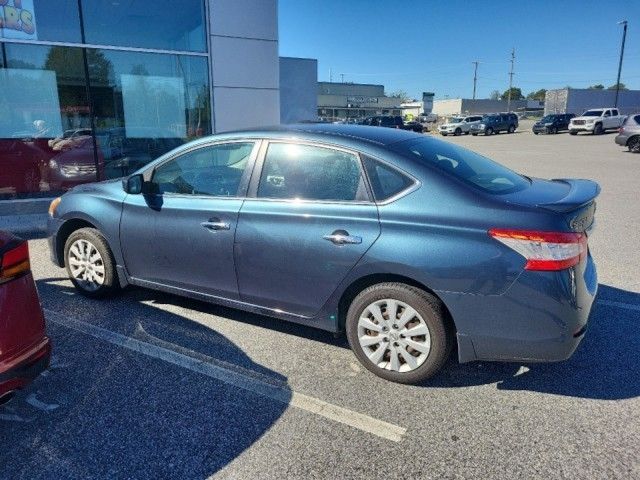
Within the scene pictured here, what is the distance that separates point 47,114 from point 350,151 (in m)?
8.26

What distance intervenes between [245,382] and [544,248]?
2.00 m

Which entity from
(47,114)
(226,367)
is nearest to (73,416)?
(226,367)

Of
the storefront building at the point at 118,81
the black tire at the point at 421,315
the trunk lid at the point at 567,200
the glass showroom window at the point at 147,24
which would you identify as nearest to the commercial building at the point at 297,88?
the storefront building at the point at 118,81

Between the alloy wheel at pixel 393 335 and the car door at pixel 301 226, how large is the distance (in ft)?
1.08

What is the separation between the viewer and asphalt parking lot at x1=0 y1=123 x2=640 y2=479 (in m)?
2.45

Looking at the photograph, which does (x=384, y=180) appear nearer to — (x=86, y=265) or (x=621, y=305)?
(x=621, y=305)

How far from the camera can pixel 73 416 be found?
282 cm

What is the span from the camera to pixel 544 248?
2.71m

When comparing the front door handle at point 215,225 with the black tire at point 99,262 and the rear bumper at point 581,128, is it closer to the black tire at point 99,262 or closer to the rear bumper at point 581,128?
the black tire at point 99,262

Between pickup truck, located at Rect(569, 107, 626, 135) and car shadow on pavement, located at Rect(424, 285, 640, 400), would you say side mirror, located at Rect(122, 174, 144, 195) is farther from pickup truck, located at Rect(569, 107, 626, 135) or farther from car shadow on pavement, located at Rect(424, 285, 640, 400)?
pickup truck, located at Rect(569, 107, 626, 135)

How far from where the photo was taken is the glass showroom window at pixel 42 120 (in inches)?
355

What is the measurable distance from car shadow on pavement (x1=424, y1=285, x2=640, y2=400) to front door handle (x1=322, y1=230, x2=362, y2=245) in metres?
1.04

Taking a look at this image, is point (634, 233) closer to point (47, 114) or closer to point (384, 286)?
point (384, 286)

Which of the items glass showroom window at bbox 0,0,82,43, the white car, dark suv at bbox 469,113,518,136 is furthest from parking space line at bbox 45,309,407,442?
the white car
